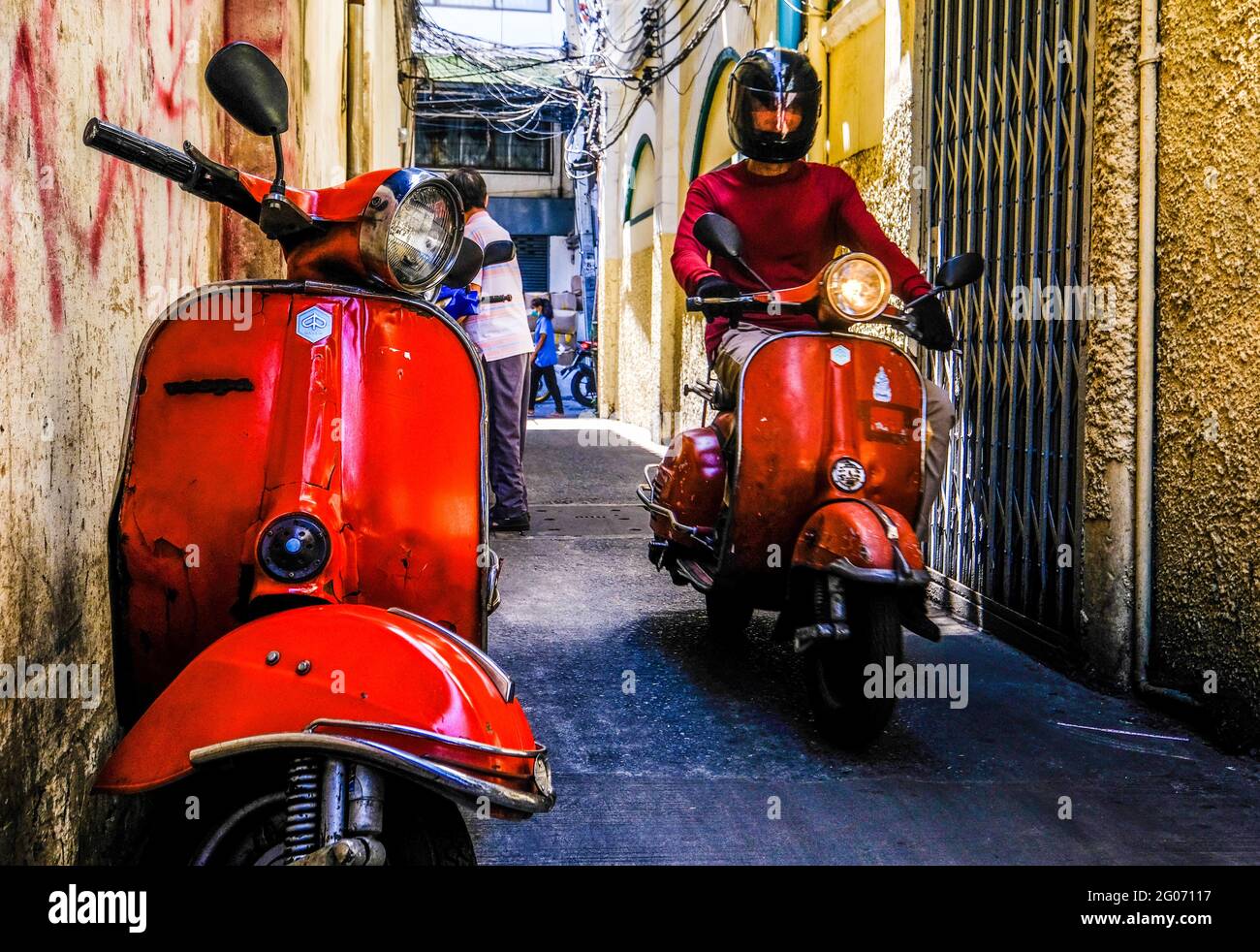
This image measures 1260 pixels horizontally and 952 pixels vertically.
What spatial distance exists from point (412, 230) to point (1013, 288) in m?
2.69

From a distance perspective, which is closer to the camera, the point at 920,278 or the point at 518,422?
the point at 920,278

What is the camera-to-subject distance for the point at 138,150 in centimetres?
201

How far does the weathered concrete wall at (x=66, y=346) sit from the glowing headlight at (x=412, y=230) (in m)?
0.55

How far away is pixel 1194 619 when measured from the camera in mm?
3248

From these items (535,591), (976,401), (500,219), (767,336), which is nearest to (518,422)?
(535,591)

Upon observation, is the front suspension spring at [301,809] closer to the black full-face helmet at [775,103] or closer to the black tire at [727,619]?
the black tire at [727,619]

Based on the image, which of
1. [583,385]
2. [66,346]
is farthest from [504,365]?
[583,385]

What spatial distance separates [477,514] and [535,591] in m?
2.53

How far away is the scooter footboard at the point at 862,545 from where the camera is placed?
9.30 feet

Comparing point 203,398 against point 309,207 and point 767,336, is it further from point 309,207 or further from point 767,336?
point 767,336

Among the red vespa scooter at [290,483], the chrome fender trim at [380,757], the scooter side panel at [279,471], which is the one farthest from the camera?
the scooter side panel at [279,471]

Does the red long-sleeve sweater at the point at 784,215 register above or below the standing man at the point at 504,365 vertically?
above

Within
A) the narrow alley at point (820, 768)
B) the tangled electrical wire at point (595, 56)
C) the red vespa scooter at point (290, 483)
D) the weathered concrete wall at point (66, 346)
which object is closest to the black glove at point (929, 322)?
the narrow alley at point (820, 768)
